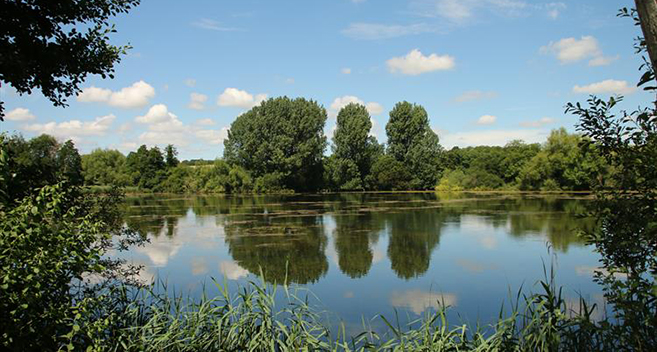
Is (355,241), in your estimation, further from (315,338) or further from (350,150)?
(350,150)

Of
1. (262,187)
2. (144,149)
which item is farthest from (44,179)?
(144,149)

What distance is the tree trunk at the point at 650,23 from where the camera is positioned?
6.47 ft

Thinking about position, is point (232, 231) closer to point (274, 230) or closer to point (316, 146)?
point (274, 230)

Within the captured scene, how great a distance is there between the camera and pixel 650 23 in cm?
198

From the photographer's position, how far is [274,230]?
14.1 meters

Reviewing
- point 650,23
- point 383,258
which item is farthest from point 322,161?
point 650,23

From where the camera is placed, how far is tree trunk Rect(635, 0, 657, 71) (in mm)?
1973

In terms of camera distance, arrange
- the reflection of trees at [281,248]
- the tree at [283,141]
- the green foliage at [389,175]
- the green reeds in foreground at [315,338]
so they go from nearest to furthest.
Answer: the green reeds in foreground at [315,338]
the reflection of trees at [281,248]
the tree at [283,141]
the green foliage at [389,175]

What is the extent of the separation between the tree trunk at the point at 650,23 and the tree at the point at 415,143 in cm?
3945

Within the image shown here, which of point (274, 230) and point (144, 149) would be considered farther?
point (144, 149)

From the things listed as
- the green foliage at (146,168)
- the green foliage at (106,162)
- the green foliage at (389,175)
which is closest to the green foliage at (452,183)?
the green foliage at (389,175)

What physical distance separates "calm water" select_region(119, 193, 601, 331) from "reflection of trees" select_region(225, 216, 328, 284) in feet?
0.08

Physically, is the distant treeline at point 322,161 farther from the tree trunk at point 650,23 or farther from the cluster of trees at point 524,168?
the tree trunk at point 650,23

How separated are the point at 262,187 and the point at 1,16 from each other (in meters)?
35.2
